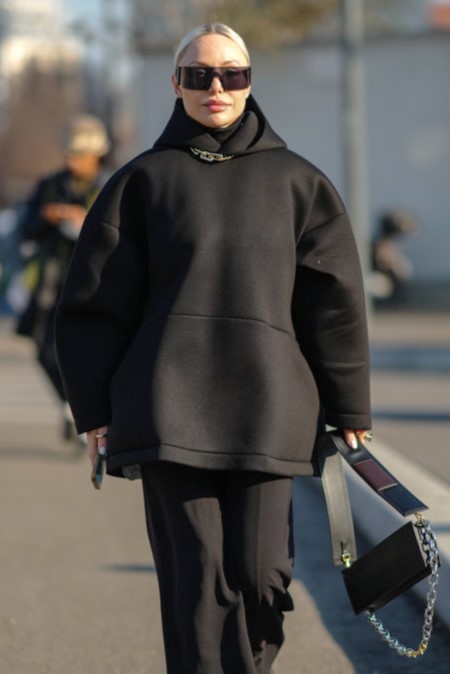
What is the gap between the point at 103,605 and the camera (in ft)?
18.9

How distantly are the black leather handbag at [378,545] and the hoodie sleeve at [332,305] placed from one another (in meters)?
0.11

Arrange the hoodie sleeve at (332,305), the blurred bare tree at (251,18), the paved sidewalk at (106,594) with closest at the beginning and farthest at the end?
the hoodie sleeve at (332,305), the paved sidewalk at (106,594), the blurred bare tree at (251,18)

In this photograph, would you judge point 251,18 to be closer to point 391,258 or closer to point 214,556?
point 391,258

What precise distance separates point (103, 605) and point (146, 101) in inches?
684

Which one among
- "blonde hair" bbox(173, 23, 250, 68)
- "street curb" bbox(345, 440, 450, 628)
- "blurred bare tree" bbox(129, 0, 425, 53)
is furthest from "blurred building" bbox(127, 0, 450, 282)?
"blonde hair" bbox(173, 23, 250, 68)

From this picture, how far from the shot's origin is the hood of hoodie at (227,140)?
3906 millimetres

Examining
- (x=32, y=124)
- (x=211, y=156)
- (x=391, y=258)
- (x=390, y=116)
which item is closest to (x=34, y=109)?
(x=32, y=124)

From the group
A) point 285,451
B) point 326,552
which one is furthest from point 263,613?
point 326,552

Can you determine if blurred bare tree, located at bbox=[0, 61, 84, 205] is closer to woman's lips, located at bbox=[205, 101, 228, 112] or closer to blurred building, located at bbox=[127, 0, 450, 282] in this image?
blurred building, located at bbox=[127, 0, 450, 282]

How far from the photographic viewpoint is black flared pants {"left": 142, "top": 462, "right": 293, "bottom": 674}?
3850mm

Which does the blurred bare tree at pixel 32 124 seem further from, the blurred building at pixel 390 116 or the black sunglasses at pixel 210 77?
the black sunglasses at pixel 210 77

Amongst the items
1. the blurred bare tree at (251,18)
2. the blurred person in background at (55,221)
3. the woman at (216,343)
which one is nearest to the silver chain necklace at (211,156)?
the woman at (216,343)

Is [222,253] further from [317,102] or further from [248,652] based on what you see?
[317,102]

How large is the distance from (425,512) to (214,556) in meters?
2.49
